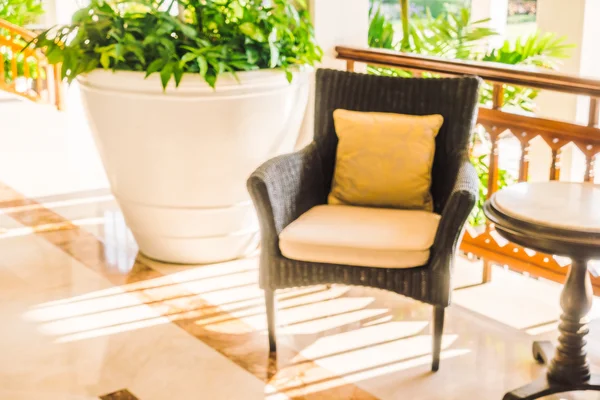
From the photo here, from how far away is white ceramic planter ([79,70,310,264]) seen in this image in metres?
3.19

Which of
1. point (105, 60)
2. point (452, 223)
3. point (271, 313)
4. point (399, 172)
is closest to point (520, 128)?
point (399, 172)

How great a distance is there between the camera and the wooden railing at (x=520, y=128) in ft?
→ 9.27

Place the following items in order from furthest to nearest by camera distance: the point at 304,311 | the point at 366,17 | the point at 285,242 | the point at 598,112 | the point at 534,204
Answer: the point at 366,17
the point at 304,311
the point at 598,112
the point at 285,242
the point at 534,204

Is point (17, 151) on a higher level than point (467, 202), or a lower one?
lower

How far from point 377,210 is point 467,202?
1.57 ft

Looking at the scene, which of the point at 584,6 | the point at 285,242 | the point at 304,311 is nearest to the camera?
the point at 285,242

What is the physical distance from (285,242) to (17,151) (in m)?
3.58

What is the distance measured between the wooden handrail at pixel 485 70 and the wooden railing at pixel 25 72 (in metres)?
4.11

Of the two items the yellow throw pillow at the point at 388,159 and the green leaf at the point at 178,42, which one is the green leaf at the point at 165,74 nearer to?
the green leaf at the point at 178,42

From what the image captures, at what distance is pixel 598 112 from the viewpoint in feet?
9.30

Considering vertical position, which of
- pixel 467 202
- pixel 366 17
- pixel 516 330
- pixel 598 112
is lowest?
pixel 516 330

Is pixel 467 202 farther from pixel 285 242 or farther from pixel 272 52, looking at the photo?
pixel 272 52

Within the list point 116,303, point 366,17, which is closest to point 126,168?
point 116,303

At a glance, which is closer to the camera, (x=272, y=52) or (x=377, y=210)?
(x=377, y=210)
